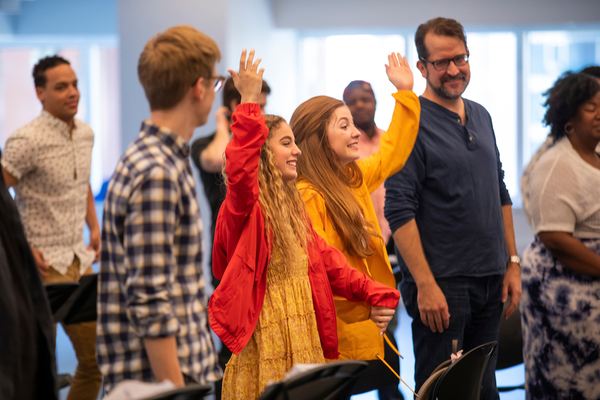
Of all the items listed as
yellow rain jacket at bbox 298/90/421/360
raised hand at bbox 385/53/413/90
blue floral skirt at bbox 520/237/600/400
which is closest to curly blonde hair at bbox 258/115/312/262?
yellow rain jacket at bbox 298/90/421/360

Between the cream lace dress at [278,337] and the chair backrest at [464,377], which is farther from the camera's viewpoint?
the cream lace dress at [278,337]

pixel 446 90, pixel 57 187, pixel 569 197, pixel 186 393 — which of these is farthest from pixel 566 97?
pixel 57 187

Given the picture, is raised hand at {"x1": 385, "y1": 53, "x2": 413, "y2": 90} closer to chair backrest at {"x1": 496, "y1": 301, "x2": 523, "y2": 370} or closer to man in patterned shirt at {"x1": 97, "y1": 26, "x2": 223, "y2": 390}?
man in patterned shirt at {"x1": 97, "y1": 26, "x2": 223, "y2": 390}

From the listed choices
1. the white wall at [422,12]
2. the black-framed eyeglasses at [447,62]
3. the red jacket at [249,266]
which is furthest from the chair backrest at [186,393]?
the white wall at [422,12]

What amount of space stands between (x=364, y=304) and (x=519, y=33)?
19.7ft

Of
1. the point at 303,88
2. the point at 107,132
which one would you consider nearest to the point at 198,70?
the point at 303,88

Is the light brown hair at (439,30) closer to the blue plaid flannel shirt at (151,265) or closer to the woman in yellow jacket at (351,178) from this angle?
the woman in yellow jacket at (351,178)

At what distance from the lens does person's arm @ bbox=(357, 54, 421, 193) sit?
6.80 feet

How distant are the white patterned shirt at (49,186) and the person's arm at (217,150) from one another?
617 mm

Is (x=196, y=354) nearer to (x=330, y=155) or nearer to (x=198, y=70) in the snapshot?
(x=198, y=70)

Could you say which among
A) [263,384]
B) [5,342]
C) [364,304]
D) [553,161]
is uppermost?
[553,161]

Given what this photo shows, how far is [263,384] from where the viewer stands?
1689mm

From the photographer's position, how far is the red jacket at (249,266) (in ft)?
5.00

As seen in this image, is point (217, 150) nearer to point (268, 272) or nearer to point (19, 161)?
point (19, 161)
